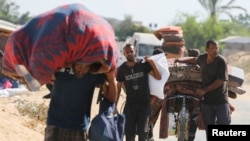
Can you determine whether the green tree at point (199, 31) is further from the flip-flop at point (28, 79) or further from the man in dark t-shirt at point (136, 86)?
the flip-flop at point (28, 79)

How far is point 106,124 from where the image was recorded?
483 cm

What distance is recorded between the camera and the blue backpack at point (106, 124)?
479 cm

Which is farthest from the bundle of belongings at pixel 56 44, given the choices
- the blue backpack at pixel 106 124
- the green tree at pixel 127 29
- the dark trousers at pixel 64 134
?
the green tree at pixel 127 29

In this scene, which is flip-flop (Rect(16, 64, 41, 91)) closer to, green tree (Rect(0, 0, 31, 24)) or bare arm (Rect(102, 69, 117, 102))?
bare arm (Rect(102, 69, 117, 102))

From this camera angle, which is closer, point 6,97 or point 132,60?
point 132,60

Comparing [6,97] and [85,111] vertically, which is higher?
[85,111]

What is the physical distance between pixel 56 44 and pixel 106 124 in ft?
2.90

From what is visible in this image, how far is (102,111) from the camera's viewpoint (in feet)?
16.2

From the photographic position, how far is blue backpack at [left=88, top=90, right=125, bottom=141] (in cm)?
479

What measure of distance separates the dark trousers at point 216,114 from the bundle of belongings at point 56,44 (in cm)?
392

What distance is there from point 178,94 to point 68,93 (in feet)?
13.4

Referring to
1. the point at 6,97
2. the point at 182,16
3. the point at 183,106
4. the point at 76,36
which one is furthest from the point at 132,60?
the point at 182,16

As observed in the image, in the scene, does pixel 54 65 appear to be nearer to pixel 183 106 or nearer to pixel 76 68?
pixel 76 68

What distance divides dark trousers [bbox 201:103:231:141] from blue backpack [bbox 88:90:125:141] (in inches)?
132
